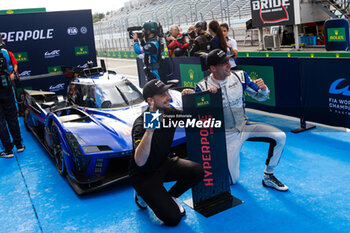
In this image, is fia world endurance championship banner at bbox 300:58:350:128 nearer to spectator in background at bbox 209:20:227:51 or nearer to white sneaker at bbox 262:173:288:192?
→ spectator in background at bbox 209:20:227:51

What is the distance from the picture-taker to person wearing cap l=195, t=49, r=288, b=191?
13.5ft

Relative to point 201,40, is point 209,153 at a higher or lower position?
lower

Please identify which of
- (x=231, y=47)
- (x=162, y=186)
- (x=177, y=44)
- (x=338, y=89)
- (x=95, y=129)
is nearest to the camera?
(x=162, y=186)

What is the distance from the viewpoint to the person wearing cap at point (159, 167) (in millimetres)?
3326

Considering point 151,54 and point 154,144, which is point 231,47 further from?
point 154,144

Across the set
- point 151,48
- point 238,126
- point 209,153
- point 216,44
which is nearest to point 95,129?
point 209,153

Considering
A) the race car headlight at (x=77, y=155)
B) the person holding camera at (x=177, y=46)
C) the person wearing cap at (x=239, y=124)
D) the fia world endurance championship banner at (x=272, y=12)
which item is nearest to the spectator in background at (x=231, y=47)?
the person holding camera at (x=177, y=46)

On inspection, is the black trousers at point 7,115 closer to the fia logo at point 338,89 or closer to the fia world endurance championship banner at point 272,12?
the fia logo at point 338,89

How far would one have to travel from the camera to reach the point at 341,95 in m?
5.52

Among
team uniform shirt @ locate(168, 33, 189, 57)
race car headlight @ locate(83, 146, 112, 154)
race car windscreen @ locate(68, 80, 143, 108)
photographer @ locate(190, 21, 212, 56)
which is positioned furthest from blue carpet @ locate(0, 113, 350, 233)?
team uniform shirt @ locate(168, 33, 189, 57)

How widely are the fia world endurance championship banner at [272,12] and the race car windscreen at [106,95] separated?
29.9 ft

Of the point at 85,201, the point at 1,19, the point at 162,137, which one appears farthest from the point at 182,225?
the point at 1,19

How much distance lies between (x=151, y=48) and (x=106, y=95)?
311cm

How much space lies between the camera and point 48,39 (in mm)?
10047
